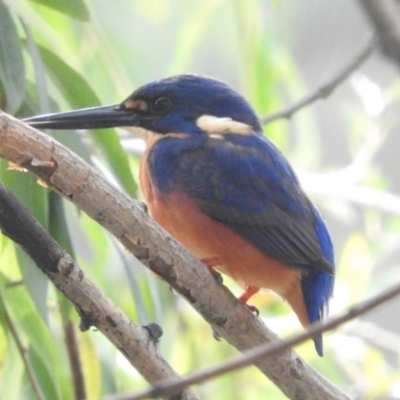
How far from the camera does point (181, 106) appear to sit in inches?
68.4

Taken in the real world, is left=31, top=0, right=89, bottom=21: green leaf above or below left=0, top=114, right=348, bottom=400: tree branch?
above

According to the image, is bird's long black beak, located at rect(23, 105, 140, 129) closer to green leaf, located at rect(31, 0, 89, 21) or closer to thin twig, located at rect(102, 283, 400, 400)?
green leaf, located at rect(31, 0, 89, 21)

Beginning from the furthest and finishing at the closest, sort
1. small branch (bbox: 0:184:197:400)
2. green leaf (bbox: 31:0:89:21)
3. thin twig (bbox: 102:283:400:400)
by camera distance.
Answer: green leaf (bbox: 31:0:89:21) → small branch (bbox: 0:184:197:400) → thin twig (bbox: 102:283:400:400)

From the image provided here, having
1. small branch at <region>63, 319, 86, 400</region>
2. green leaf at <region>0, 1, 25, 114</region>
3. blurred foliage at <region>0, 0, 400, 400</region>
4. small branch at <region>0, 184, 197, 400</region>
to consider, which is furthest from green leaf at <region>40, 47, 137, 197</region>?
small branch at <region>0, 184, 197, 400</region>

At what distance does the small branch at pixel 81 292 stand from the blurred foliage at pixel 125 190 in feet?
0.67

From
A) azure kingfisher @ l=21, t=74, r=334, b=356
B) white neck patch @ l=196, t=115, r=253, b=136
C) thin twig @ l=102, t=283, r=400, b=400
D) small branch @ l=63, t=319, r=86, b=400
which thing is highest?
white neck patch @ l=196, t=115, r=253, b=136

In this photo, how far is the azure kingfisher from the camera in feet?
5.12

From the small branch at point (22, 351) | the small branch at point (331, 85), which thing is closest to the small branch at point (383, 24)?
the small branch at point (331, 85)

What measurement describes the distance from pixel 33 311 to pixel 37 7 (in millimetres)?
710

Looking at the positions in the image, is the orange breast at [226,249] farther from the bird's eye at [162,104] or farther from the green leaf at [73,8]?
the green leaf at [73,8]

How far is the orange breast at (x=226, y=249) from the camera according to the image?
1.55 m

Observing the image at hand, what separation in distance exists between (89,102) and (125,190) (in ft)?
0.53

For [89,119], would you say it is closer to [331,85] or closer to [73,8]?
[73,8]

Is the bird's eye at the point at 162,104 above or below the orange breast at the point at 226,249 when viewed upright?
above
